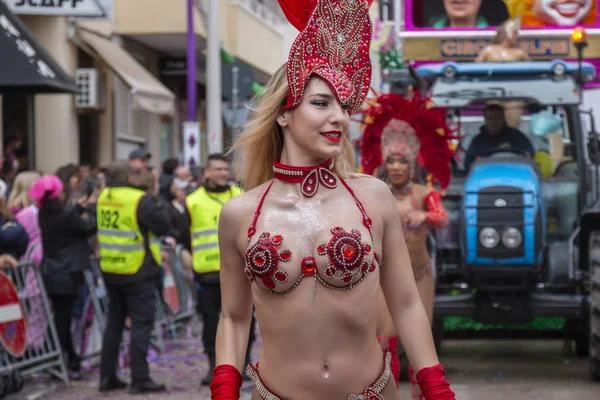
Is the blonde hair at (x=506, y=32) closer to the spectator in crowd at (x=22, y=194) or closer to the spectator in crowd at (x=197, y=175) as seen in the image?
the spectator in crowd at (x=22, y=194)

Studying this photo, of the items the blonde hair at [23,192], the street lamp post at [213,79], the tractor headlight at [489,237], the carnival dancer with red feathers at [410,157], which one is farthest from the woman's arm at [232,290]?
the street lamp post at [213,79]

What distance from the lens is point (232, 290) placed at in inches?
171

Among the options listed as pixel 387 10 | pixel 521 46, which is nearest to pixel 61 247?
pixel 387 10

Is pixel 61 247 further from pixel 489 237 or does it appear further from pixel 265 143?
pixel 265 143

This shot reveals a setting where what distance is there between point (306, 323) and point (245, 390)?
21.2ft

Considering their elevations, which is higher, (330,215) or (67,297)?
(330,215)

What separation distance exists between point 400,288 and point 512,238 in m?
6.28

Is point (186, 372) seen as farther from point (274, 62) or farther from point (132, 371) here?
point (274, 62)

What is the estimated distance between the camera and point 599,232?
10.4m

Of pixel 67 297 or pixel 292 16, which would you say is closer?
pixel 292 16

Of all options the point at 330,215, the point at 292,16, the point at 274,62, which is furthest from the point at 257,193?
the point at 274,62

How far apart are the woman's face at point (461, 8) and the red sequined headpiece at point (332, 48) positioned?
8.99m

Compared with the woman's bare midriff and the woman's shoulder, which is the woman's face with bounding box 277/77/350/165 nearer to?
the woman's shoulder

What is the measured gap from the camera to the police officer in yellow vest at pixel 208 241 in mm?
10531
